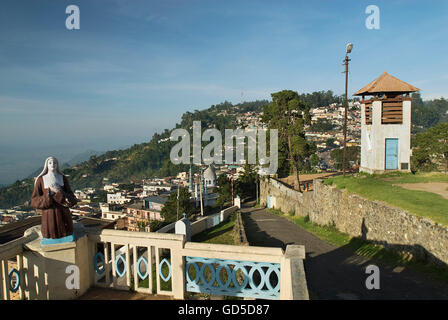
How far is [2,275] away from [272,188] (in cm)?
2349

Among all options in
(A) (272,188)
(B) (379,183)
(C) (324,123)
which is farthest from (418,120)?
(B) (379,183)

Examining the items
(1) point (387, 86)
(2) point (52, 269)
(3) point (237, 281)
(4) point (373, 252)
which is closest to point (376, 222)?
(4) point (373, 252)

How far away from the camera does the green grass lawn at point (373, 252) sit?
25.1 ft

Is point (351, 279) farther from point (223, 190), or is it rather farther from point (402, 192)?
point (223, 190)

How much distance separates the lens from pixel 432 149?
1077 inches

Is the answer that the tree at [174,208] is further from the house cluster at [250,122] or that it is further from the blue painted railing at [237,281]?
the blue painted railing at [237,281]

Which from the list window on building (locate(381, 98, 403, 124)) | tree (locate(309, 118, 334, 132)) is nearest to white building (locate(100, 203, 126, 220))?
window on building (locate(381, 98, 403, 124))

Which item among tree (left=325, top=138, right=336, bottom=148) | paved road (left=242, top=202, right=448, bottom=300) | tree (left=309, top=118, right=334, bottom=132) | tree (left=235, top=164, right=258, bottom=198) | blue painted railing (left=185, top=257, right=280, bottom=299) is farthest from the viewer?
tree (left=309, top=118, right=334, bottom=132)

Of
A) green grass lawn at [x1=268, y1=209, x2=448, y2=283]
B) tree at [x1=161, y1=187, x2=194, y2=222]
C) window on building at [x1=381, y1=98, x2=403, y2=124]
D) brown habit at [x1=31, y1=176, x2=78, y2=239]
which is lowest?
tree at [x1=161, y1=187, x2=194, y2=222]

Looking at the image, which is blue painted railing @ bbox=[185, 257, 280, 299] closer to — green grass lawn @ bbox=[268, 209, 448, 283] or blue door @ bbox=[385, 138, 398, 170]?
green grass lawn @ bbox=[268, 209, 448, 283]

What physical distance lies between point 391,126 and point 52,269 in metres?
15.3

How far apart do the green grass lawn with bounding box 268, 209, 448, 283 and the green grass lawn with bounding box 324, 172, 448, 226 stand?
124cm

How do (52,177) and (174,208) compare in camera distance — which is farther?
(174,208)

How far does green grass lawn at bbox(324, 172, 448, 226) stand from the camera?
8701 millimetres
